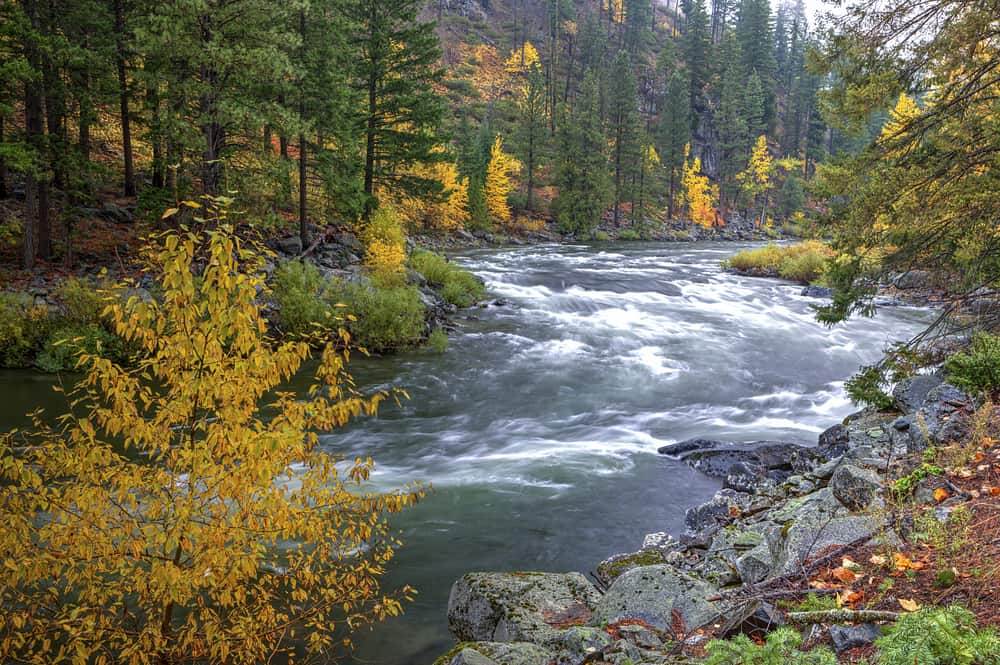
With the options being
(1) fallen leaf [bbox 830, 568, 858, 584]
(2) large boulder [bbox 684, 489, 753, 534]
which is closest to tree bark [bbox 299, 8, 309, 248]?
(2) large boulder [bbox 684, 489, 753, 534]

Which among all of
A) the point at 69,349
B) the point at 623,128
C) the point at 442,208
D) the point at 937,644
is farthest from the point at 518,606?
the point at 623,128

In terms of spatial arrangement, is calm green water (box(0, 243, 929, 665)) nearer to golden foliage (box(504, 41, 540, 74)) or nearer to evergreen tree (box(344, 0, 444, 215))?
evergreen tree (box(344, 0, 444, 215))

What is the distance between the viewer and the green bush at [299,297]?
49.7 ft

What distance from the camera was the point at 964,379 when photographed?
24.9 ft

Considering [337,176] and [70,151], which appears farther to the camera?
[337,176]

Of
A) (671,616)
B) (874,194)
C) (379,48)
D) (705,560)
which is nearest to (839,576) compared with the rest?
(671,616)

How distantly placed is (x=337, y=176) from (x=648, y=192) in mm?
42246

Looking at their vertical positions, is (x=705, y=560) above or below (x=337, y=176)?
below

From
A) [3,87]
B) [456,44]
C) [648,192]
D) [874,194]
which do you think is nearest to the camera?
[874,194]

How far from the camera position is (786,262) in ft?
98.3

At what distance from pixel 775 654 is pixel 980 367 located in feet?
21.8

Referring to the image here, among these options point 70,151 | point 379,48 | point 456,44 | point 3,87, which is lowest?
point 70,151

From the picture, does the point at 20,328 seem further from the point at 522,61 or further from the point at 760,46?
the point at 760,46

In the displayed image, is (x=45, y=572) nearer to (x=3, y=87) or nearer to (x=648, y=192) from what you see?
(x=3, y=87)
